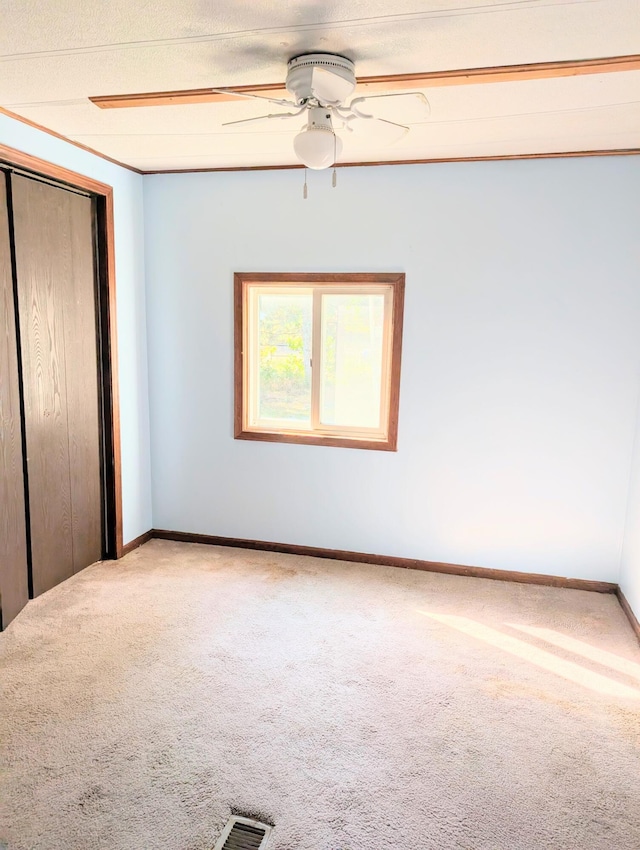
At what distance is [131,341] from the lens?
12.6ft

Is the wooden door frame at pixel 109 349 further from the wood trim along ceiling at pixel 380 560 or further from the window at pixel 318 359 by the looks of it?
the window at pixel 318 359

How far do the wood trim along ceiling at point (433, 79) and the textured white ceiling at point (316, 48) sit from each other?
0.04 meters

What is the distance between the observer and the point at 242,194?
370 centimetres

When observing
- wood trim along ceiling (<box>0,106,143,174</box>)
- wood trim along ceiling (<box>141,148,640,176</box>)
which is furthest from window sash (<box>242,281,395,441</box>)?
wood trim along ceiling (<box>0,106,143,174</box>)

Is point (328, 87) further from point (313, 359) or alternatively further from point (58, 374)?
point (58, 374)

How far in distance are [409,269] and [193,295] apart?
4.74 ft

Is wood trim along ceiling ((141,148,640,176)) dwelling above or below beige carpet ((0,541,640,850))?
above

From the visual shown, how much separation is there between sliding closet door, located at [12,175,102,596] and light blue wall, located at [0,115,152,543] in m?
0.22

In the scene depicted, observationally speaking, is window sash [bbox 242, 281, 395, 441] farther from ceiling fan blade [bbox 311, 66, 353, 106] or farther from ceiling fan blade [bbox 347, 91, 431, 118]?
ceiling fan blade [bbox 311, 66, 353, 106]

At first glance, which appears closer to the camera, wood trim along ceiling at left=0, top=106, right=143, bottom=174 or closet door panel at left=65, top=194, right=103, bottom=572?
wood trim along ceiling at left=0, top=106, right=143, bottom=174

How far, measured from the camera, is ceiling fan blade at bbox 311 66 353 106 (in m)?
1.99

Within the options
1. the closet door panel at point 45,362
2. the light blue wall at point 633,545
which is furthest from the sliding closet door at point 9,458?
the light blue wall at point 633,545

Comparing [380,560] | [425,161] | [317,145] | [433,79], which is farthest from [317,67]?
[380,560]

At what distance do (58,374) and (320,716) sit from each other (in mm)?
2271
